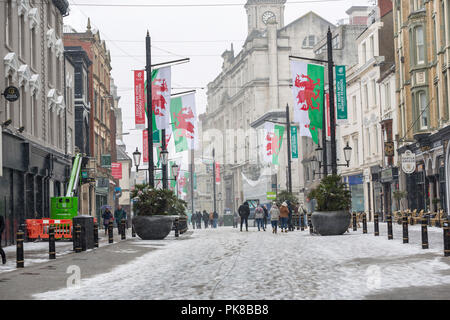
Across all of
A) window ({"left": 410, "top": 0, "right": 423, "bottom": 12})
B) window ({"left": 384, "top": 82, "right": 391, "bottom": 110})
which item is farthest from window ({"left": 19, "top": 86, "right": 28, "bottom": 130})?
window ({"left": 384, "top": 82, "right": 391, "bottom": 110})

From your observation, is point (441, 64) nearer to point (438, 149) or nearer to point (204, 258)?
point (438, 149)

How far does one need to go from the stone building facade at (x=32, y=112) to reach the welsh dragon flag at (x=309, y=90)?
1144cm

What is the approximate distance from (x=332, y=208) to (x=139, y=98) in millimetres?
12825

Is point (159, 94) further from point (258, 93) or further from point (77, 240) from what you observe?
point (258, 93)

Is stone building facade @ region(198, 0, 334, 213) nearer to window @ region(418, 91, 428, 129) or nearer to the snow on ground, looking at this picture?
window @ region(418, 91, 428, 129)

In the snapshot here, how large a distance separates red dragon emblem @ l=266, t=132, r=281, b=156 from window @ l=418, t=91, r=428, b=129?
3209 centimetres

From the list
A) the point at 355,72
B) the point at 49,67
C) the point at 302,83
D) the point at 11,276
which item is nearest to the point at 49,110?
the point at 49,67

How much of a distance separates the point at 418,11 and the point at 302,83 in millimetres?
10021

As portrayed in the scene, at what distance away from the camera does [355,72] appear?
5712cm

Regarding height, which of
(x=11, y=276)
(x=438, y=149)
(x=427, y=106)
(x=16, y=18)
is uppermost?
(x=16, y=18)

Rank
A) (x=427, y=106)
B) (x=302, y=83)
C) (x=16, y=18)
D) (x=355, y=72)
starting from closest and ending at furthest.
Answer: (x=16, y=18) < (x=302, y=83) < (x=427, y=106) < (x=355, y=72)

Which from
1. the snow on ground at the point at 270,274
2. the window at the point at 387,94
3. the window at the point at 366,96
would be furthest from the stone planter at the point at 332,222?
the window at the point at 366,96

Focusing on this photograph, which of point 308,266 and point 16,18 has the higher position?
point 16,18

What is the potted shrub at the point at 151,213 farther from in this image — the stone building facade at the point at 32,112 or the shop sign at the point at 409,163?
the shop sign at the point at 409,163
